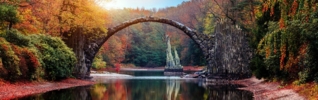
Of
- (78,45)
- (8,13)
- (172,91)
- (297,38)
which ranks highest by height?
(8,13)

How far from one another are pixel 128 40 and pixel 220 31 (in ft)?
167

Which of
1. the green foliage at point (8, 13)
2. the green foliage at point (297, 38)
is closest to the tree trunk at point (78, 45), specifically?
the green foliage at point (8, 13)

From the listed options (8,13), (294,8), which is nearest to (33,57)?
(8,13)

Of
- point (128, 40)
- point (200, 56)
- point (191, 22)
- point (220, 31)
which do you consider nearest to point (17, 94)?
point (220, 31)

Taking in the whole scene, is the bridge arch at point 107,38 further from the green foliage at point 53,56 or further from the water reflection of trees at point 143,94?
the water reflection of trees at point 143,94

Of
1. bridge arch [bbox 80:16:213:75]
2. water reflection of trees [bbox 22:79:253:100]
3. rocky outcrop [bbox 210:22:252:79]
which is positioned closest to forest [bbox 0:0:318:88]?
bridge arch [bbox 80:16:213:75]

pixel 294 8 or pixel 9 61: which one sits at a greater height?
pixel 294 8

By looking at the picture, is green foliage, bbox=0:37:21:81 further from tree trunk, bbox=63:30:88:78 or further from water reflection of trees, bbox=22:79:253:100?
tree trunk, bbox=63:30:88:78

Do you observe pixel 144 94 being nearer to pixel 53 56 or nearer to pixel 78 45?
pixel 53 56

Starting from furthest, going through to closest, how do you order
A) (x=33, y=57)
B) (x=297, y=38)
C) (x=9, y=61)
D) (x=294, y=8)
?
(x=33, y=57), (x=9, y=61), (x=297, y=38), (x=294, y=8)

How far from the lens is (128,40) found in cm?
7788

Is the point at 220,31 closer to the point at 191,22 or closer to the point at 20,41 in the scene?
the point at 20,41

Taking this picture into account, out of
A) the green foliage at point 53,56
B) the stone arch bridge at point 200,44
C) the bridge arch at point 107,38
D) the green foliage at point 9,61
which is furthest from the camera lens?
the bridge arch at point 107,38

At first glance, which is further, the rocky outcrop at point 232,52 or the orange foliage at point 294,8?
the rocky outcrop at point 232,52
